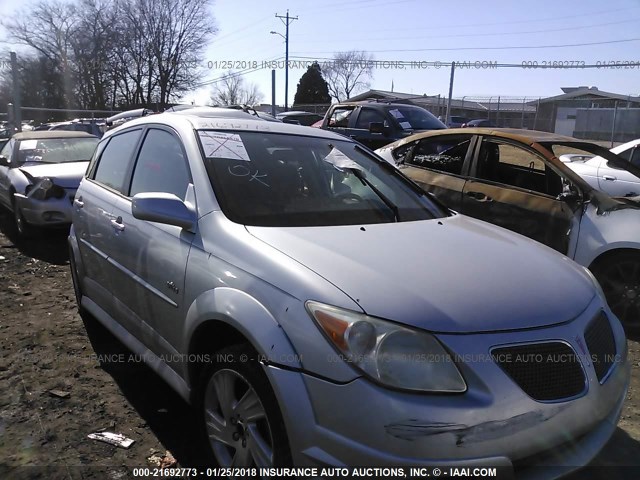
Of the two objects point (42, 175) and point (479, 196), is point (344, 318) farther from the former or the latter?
point (42, 175)

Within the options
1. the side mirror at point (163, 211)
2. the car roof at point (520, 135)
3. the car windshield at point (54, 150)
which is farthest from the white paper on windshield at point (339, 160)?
the car windshield at point (54, 150)

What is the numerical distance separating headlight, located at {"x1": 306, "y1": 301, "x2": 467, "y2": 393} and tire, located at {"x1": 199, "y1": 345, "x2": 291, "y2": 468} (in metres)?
0.38

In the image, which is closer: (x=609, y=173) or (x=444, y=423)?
(x=444, y=423)

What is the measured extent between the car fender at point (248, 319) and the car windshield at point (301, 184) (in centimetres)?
41

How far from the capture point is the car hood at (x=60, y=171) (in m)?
6.86

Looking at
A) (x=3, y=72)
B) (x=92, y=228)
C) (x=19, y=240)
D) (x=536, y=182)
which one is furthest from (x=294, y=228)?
(x=3, y=72)

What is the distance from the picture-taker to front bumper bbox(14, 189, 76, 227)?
6.66 m

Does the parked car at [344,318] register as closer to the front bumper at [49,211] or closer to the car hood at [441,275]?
the car hood at [441,275]

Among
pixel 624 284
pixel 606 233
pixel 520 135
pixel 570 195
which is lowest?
pixel 624 284

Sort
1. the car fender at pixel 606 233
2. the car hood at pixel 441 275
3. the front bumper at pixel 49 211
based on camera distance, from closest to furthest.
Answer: the car hood at pixel 441 275 → the car fender at pixel 606 233 → the front bumper at pixel 49 211

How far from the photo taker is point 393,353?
5.72 feet

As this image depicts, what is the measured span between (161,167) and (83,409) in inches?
59.7

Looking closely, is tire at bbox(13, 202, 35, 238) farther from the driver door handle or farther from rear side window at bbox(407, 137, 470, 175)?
the driver door handle

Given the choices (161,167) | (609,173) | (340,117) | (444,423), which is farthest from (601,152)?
(340,117)
